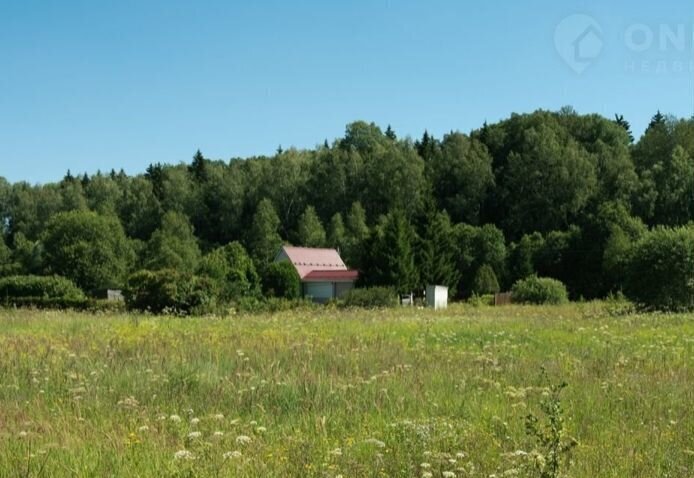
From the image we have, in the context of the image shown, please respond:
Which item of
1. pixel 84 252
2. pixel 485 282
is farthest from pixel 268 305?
pixel 84 252

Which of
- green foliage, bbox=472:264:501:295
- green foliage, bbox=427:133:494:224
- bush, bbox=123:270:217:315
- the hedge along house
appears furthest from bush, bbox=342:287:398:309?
green foliage, bbox=427:133:494:224

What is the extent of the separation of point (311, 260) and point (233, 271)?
74.2ft

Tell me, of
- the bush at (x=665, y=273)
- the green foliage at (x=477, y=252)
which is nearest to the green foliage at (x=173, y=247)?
the green foliage at (x=477, y=252)

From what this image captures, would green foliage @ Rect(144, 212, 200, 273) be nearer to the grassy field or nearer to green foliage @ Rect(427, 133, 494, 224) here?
green foliage @ Rect(427, 133, 494, 224)

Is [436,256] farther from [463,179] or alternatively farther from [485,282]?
[463,179]

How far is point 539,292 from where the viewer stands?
39969 millimetres

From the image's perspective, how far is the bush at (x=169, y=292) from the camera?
1275 inches

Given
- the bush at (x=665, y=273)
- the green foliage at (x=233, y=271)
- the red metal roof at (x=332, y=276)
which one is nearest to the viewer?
the bush at (x=665, y=273)

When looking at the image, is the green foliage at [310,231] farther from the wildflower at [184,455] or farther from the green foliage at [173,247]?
the wildflower at [184,455]

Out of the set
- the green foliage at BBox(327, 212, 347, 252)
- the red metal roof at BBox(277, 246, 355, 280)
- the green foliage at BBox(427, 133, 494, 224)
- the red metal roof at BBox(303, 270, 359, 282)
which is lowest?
the red metal roof at BBox(303, 270, 359, 282)

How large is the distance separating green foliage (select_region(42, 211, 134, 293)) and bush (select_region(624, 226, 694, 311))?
54864 millimetres

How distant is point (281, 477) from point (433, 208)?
53.1 m

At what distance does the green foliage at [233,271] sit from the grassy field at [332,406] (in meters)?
27.6

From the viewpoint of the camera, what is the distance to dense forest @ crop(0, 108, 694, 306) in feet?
186
